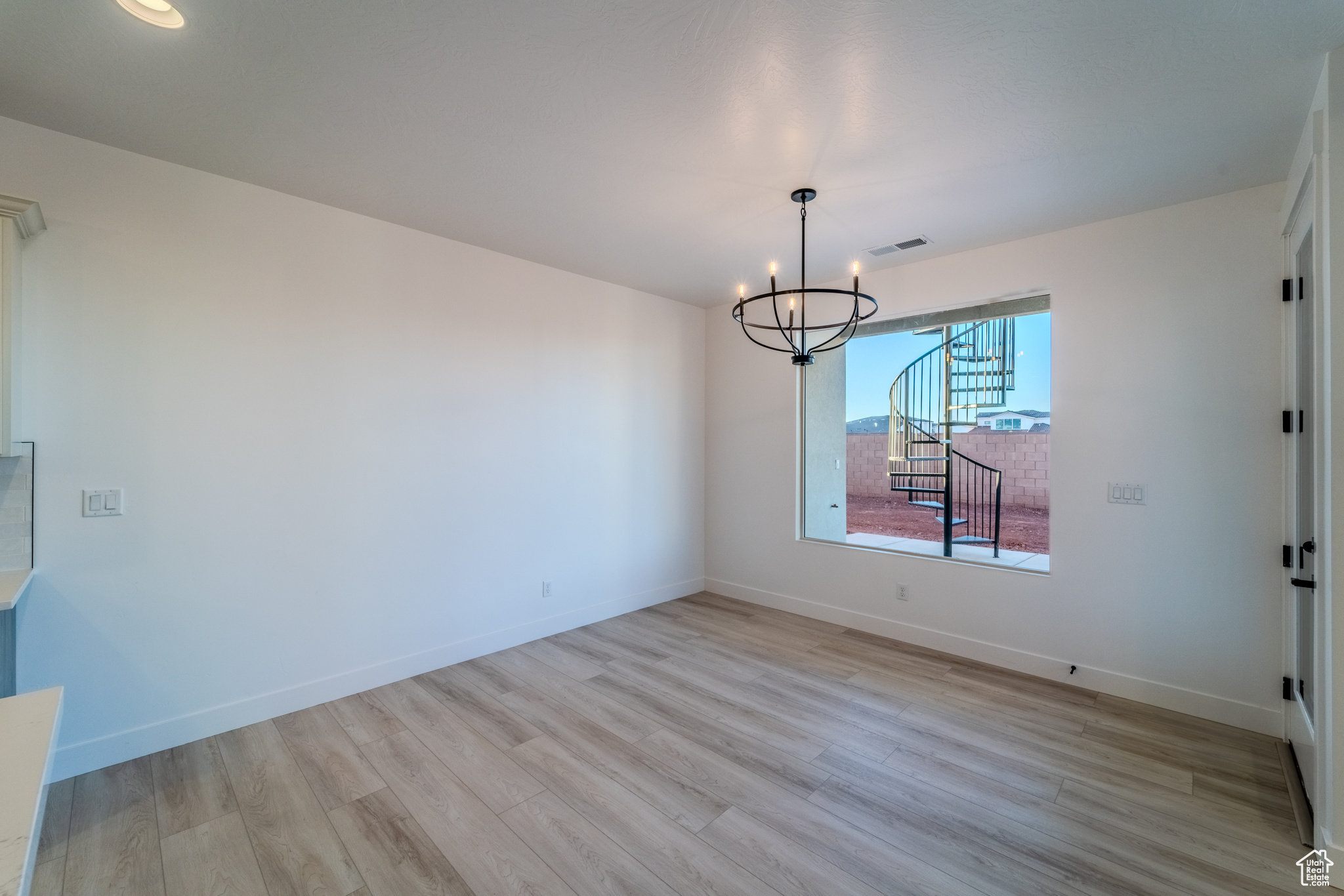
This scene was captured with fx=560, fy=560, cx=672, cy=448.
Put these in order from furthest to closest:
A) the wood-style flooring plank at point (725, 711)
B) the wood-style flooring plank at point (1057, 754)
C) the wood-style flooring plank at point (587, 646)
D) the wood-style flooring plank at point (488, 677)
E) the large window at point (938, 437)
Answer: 1. the wood-style flooring plank at point (587, 646)
2. the large window at point (938, 437)
3. the wood-style flooring plank at point (488, 677)
4. the wood-style flooring plank at point (725, 711)
5. the wood-style flooring plank at point (1057, 754)

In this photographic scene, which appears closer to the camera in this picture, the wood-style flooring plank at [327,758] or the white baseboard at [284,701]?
the wood-style flooring plank at [327,758]

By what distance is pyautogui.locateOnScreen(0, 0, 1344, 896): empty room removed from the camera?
183 centimetres

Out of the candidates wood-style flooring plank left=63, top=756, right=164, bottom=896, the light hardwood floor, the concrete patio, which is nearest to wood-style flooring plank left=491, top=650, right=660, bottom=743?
the light hardwood floor

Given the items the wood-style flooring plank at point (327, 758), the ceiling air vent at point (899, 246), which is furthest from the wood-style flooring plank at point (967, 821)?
the ceiling air vent at point (899, 246)

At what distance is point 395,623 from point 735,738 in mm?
2064

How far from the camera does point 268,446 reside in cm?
285

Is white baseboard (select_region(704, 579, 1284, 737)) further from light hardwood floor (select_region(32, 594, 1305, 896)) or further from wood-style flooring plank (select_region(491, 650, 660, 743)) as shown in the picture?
wood-style flooring plank (select_region(491, 650, 660, 743))

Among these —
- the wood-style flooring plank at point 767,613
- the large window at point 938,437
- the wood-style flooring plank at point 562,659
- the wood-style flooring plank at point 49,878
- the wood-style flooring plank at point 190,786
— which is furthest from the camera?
the wood-style flooring plank at point 767,613

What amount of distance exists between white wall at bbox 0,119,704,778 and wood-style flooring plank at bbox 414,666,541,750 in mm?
189

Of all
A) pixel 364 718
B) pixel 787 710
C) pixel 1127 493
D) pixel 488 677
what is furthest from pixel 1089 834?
pixel 364 718

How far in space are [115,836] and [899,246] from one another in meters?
4.67

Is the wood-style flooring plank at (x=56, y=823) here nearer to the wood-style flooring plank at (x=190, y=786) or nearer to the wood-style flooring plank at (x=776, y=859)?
the wood-style flooring plank at (x=190, y=786)

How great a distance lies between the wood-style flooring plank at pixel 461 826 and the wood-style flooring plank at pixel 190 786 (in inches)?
20.9

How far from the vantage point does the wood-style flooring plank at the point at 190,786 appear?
2.10 meters
